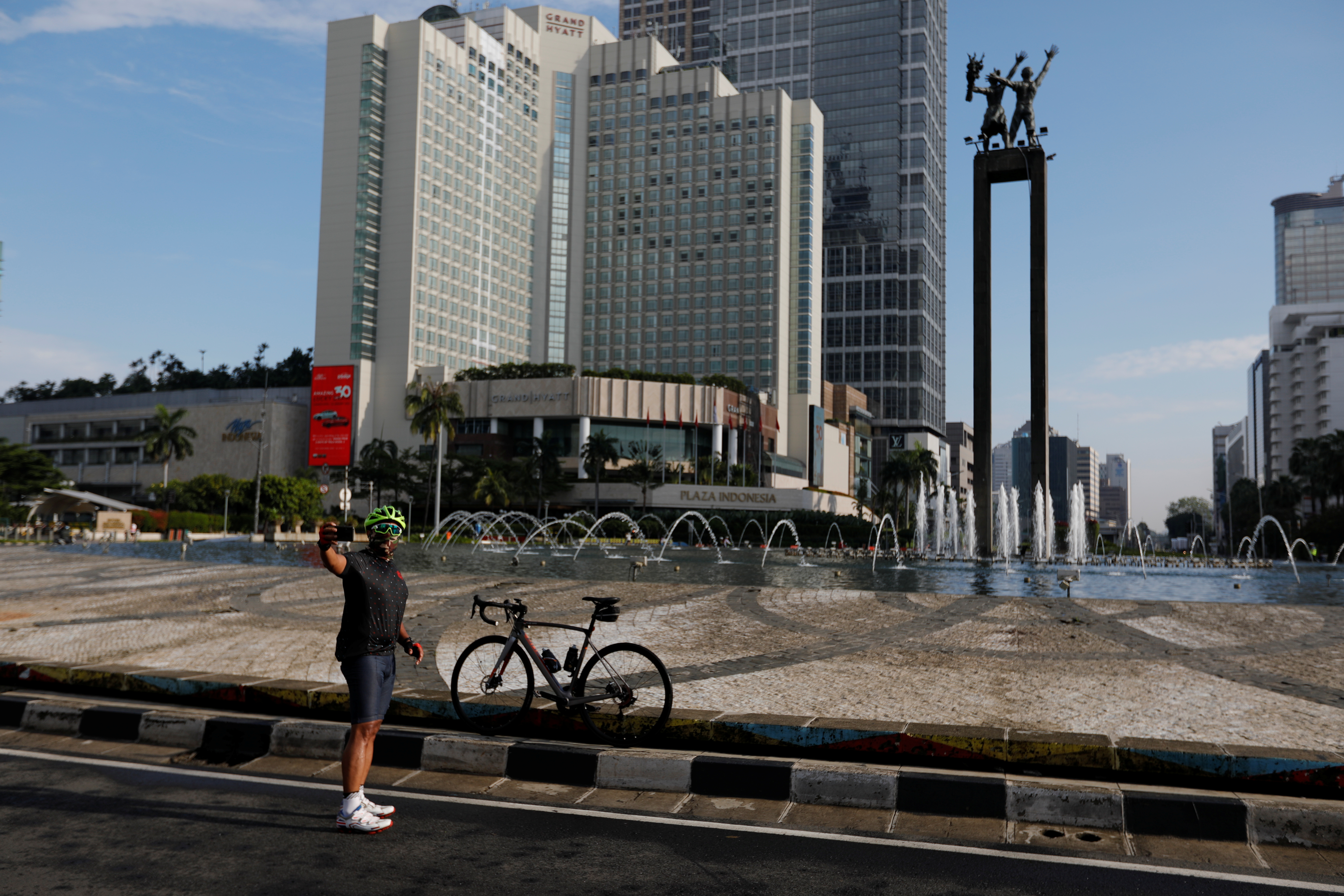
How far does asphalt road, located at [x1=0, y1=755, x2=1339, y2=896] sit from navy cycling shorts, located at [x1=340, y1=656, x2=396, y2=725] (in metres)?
0.68

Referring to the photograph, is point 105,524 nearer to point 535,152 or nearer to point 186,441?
point 186,441

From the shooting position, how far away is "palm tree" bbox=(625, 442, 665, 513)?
95.2 meters

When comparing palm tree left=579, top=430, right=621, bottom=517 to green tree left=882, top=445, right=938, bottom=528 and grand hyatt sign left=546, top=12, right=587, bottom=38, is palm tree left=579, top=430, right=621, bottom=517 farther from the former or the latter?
grand hyatt sign left=546, top=12, right=587, bottom=38

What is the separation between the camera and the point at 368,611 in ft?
19.5

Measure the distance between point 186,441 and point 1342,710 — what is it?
107168 millimetres

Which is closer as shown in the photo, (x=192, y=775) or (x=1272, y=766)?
(x=1272, y=766)

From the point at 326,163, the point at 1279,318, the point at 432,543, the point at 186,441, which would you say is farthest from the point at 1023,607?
the point at 1279,318

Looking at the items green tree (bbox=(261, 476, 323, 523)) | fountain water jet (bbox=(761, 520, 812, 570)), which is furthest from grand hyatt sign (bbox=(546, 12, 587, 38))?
fountain water jet (bbox=(761, 520, 812, 570))

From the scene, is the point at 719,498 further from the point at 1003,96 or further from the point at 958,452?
the point at 958,452

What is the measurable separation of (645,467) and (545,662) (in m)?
87.6

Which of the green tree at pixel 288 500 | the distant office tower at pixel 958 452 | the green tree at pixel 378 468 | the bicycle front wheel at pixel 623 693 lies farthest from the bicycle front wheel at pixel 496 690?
the distant office tower at pixel 958 452

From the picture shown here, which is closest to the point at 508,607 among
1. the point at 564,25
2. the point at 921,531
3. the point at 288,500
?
the point at 921,531

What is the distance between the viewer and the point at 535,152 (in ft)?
435

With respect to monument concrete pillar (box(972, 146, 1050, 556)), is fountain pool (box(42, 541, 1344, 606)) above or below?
below
